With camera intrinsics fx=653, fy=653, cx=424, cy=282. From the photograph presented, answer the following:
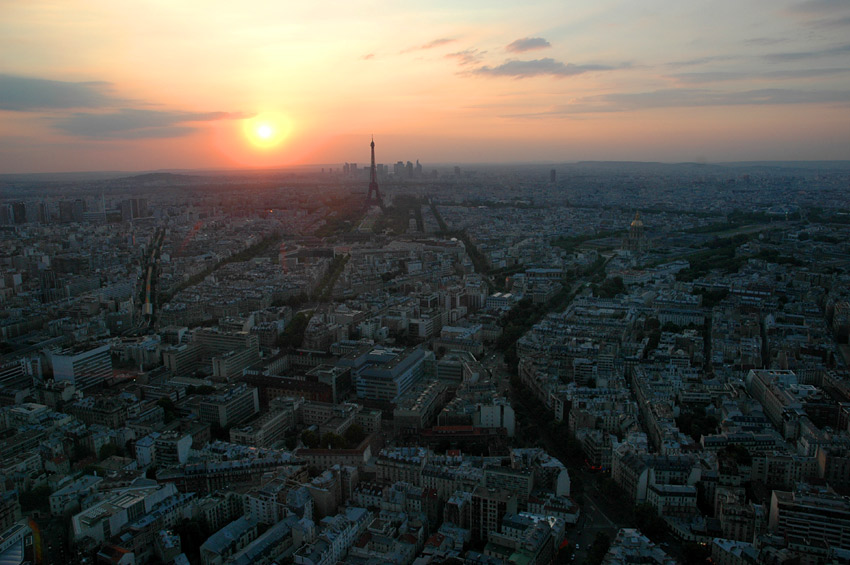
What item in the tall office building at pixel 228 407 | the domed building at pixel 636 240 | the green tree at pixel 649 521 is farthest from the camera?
the domed building at pixel 636 240

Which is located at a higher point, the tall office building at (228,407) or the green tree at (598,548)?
the tall office building at (228,407)

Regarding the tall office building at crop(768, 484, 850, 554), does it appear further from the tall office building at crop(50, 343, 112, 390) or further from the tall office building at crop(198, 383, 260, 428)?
the tall office building at crop(50, 343, 112, 390)

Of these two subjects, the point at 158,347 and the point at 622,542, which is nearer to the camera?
the point at 622,542

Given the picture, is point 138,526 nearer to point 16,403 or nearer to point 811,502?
point 16,403

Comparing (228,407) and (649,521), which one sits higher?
(228,407)

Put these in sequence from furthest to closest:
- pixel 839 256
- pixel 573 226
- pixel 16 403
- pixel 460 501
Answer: pixel 573 226, pixel 839 256, pixel 16 403, pixel 460 501

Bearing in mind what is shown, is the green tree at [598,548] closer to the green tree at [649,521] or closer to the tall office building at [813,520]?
the green tree at [649,521]

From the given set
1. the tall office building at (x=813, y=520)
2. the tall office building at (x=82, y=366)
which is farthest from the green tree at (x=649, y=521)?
the tall office building at (x=82, y=366)

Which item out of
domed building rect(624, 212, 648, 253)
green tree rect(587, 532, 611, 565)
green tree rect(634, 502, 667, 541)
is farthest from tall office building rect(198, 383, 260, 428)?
domed building rect(624, 212, 648, 253)

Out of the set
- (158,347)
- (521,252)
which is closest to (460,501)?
(158,347)

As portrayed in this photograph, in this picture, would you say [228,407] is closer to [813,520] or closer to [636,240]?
[813,520]

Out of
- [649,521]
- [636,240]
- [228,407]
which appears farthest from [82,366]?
[636,240]
